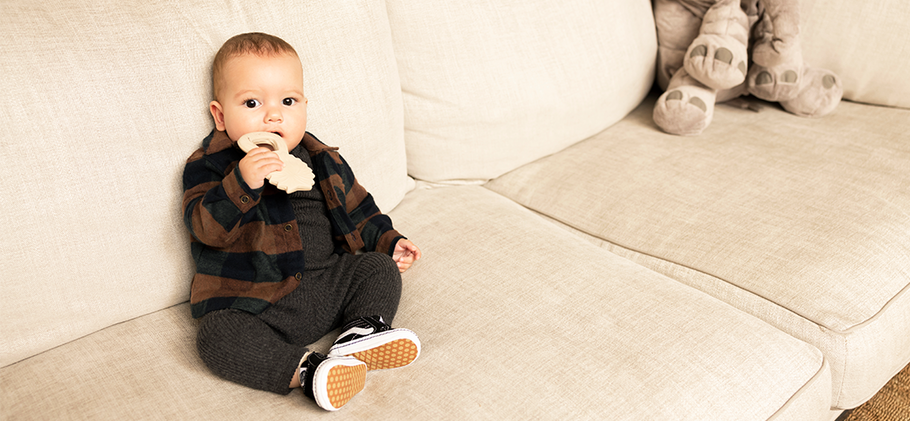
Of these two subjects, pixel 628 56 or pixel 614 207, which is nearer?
pixel 614 207

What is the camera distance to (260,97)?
1.03 meters

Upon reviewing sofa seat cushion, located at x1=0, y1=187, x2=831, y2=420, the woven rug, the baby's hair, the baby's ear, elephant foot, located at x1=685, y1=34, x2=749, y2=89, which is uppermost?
the baby's hair

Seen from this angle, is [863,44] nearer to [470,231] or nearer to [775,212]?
[775,212]

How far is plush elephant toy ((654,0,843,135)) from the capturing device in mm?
1636

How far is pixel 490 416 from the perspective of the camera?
85 cm

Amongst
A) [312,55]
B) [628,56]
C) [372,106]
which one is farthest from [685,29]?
[312,55]

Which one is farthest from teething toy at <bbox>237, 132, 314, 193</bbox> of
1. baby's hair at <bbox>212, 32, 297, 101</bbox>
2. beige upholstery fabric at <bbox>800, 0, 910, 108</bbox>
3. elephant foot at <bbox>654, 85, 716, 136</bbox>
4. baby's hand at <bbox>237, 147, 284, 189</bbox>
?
beige upholstery fabric at <bbox>800, 0, 910, 108</bbox>

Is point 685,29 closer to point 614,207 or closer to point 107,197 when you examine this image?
point 614,207

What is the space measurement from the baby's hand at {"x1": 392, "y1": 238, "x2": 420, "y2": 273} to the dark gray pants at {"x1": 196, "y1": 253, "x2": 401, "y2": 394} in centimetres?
7

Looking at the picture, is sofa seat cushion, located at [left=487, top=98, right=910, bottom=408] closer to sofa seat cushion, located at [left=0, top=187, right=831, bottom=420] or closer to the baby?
sofa seat cushion, located at [left=0, top=187, right=831, bottom=420]

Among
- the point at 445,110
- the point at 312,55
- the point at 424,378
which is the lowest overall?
the point at 424,378

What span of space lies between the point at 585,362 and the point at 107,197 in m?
0.77

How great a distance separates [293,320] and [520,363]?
0.37 metres

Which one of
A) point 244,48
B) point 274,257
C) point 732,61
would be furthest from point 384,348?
point 732,61
